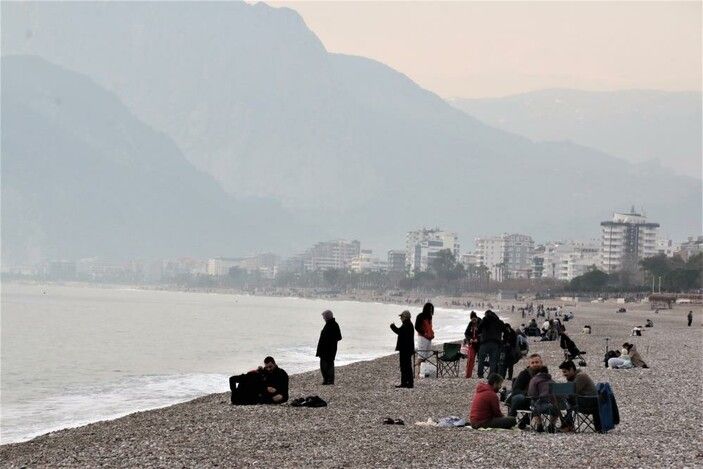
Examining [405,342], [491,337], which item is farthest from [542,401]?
[491,337]

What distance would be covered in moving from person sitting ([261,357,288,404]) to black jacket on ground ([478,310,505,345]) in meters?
4.10

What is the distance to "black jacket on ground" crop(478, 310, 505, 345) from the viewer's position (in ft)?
68.8

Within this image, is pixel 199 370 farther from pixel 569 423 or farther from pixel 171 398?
pixel 569 423

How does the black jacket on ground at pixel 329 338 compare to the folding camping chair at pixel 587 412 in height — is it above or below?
above

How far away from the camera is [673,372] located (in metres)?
25.0

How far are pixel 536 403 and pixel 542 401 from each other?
2.6 inches

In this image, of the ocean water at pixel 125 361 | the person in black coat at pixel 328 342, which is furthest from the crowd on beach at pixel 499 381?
the ocean water at pixel 125 361

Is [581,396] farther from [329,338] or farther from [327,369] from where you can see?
[327,369]

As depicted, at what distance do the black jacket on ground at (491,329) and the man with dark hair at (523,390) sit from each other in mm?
5193

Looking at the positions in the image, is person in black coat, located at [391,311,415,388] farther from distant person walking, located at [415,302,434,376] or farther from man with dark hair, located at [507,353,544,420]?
man with dark hair, located at [507,353,544,420]

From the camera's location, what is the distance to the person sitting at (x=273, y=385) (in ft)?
58.4

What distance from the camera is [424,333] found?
2219 centimetres

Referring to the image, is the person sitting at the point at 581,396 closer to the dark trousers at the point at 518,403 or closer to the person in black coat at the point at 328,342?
the dark trousers at the point at 518,403

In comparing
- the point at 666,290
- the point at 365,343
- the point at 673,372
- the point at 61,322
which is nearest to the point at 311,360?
the point at 365,343
